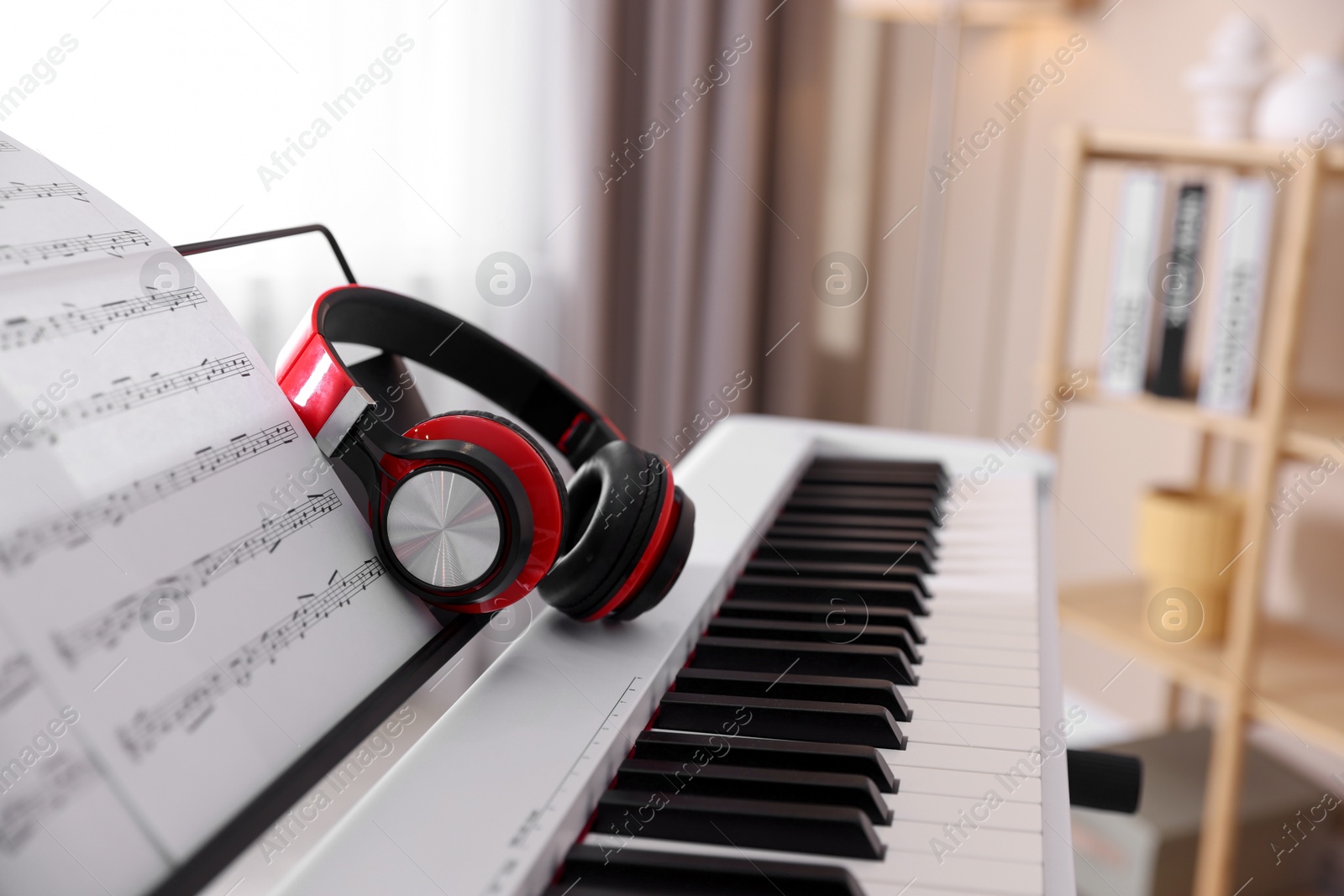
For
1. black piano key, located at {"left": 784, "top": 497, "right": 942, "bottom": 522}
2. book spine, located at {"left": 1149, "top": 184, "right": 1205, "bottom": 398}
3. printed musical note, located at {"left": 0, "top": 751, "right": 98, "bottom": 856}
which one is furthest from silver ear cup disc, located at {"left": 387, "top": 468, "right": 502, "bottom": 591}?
book spine, located at {"left": 1149, "top": 184, "right": 1205, "bottom": 398}

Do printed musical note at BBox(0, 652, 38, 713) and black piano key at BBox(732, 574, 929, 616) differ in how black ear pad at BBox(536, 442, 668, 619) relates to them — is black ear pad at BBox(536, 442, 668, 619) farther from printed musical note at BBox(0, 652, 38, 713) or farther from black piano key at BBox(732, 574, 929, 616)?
printed musical note at BBox(0, 652, 38, 713)

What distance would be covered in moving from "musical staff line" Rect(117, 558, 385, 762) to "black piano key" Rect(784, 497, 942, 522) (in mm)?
557

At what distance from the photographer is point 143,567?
0.52 m

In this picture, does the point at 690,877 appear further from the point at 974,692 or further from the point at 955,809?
the point at 974,692

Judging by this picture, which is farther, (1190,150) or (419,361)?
(1190,150)

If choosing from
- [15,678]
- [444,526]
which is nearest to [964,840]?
[444,526]

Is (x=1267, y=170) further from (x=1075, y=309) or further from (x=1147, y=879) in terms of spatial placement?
(x=1147, y=879)

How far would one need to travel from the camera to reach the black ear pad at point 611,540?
0.73 m

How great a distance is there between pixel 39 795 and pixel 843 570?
0.64 m

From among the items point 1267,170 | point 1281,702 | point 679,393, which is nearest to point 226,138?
point 679,393

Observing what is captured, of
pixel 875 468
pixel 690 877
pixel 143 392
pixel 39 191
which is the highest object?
pixel 39 191

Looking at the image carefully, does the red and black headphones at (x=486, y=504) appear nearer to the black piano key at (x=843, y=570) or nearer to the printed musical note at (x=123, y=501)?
the printed musical note at (x=123, y=501)

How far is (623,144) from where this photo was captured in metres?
2.13

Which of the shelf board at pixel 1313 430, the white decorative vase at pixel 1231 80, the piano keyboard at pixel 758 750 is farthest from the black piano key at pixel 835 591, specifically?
the white decorative vase at pixel 1231 80
